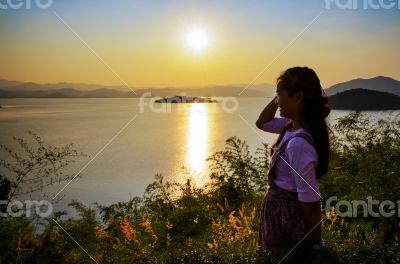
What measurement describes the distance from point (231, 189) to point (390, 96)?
14779 millimetres

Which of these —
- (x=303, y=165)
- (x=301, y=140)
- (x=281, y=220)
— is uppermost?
(x=301, y=140)

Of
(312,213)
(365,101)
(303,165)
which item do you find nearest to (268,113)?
(303,165)

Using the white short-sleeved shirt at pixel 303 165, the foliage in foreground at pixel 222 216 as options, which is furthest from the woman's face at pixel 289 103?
the foliage in foreground at pixel 222 216

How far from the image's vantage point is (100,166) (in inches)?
1547

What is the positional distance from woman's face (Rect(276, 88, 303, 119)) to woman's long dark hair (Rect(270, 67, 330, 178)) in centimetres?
3

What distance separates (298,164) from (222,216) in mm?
5680

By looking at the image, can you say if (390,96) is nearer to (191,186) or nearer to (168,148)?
(191,186)

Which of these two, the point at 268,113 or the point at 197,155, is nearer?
the point at 268,113

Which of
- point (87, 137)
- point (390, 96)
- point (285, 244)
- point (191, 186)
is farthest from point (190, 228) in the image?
point (87, 137)

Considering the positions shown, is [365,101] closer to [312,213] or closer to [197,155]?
[312,213]

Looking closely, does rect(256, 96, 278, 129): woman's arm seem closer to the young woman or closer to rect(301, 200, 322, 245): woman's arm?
the young woman

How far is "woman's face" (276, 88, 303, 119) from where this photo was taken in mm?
3428

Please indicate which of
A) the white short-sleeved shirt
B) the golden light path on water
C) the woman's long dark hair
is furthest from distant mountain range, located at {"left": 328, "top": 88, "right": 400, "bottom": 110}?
the golden light path on water

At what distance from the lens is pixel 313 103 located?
11.2ft
